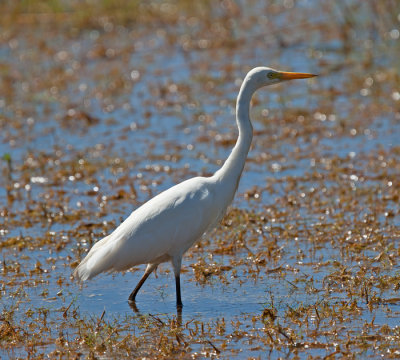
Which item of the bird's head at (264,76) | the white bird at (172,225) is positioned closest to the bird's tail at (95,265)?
the white bird at (172,225)

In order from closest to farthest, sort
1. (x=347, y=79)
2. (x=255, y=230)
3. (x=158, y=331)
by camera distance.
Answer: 1. (x=158, y=331)
2. (x=255, y=230)
3. (x=347, y=79)

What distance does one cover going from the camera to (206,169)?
30.3 feet

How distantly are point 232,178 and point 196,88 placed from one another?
561 centimetres

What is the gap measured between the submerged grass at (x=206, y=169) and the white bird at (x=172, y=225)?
0.35 meters

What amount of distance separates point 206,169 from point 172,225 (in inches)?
125

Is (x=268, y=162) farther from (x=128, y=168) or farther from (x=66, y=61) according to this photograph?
(x=66, y=61)

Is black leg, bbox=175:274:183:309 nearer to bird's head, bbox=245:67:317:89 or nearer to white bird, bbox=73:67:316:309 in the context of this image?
white bird, bbox=73:67:316:309

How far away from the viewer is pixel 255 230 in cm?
755

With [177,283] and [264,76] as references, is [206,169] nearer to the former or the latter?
[264,76]

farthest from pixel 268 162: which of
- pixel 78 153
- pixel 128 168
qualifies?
pixel 78 153

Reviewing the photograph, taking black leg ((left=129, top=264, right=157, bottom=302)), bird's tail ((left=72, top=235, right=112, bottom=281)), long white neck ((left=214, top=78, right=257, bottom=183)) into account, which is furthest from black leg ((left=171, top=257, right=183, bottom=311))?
long white neck ((left=214, top=78, right=257, bottom=183))

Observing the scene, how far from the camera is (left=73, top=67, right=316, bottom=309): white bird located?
604 centimetres

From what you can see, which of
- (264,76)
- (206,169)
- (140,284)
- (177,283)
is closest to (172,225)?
(177,283)

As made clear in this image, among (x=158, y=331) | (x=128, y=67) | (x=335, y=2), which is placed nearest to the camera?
(x=158, y=331)
